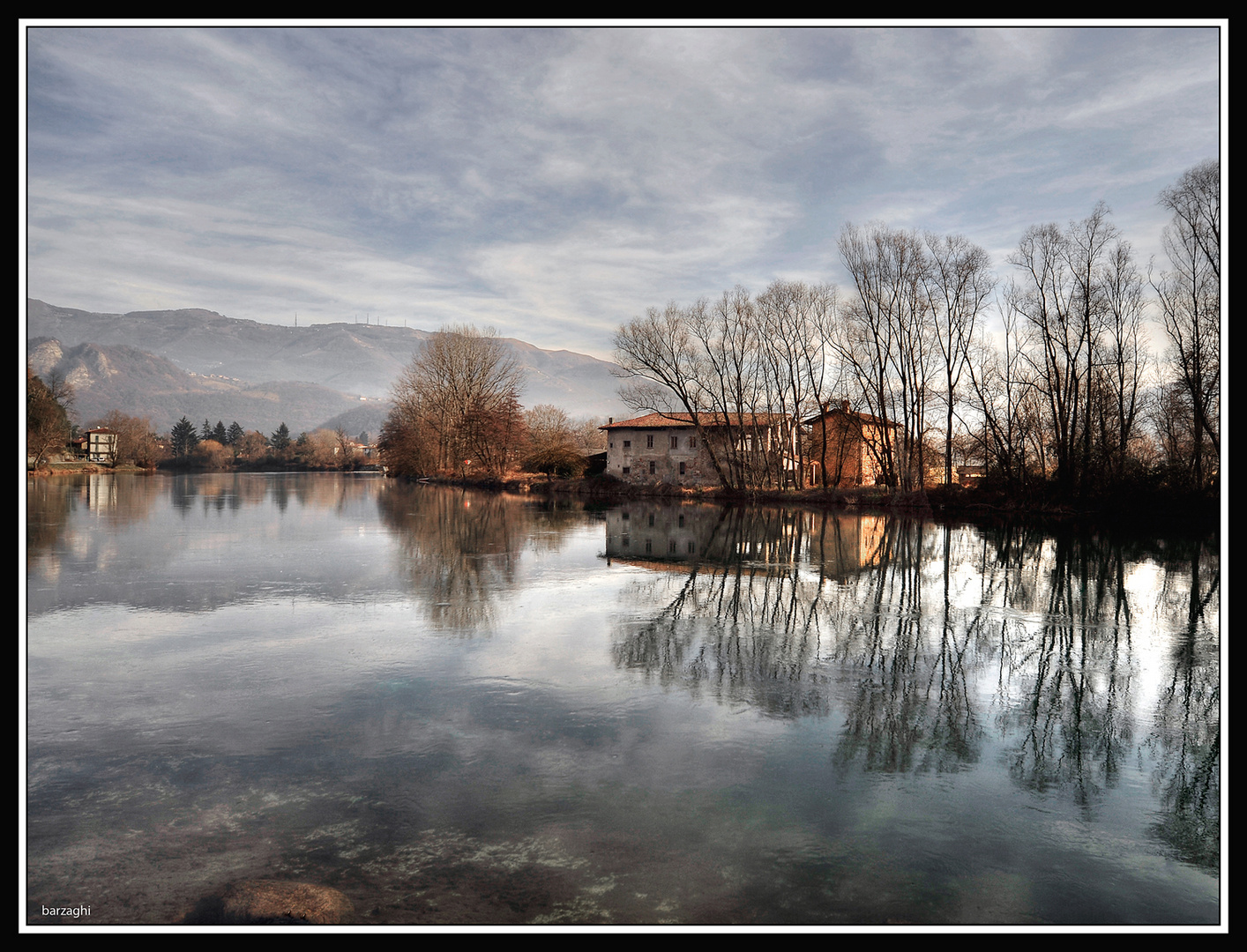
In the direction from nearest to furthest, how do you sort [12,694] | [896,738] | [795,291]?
[12,694] → [896,738] → [795,291]

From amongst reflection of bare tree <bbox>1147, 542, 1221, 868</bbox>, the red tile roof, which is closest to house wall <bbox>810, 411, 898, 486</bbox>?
the red tile roof

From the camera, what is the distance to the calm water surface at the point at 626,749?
4.03 meters

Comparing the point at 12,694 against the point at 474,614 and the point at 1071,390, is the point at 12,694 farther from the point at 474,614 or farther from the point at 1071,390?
the point at 1071,390

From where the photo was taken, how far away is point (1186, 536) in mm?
25375

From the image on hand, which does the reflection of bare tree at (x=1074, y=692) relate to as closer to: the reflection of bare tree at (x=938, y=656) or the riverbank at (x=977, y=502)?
the reflection of bare tree at (x=938, y=656)

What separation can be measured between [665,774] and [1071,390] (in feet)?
125

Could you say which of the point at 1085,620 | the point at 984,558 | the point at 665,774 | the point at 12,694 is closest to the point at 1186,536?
the point at 984,558

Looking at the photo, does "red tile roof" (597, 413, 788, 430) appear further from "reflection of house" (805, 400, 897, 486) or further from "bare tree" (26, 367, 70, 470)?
"bare tree" (26, 367, 70, 470)

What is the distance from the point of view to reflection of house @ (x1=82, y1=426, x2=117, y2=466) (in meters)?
86.6

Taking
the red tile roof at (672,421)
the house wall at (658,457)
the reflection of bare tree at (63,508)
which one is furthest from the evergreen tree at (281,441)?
the red tile roof at (672,421)

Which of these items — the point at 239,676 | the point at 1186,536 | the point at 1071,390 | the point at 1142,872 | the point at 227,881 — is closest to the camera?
the point at 227,881

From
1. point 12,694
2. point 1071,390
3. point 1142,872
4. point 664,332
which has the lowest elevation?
point 1142,872

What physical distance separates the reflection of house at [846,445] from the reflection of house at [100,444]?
80.8m

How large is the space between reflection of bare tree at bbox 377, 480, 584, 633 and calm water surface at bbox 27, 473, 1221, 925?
230mm
